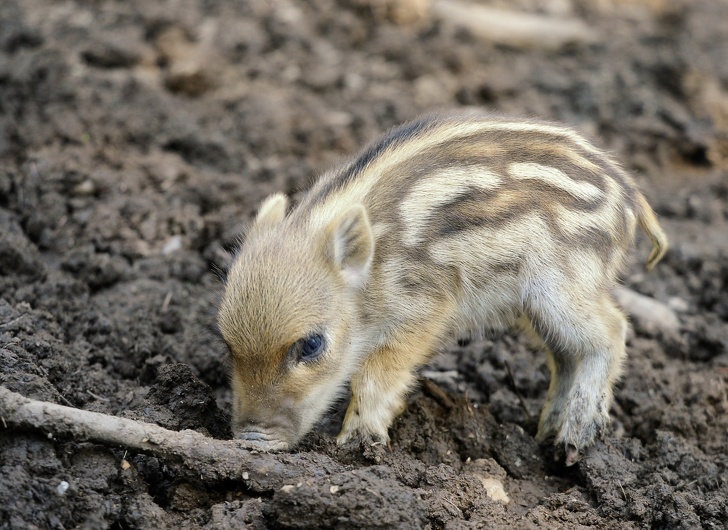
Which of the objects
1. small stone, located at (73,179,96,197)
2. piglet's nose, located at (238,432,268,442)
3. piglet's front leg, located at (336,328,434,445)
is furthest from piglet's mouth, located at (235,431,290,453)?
small stone, located at (73,179,96,197)

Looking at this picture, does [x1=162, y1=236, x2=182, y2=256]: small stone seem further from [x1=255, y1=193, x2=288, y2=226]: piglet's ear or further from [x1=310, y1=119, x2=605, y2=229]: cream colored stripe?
[x1=310, y1=119, x2=605, y2=229]: cream colored stripe

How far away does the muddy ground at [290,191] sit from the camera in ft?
11.1

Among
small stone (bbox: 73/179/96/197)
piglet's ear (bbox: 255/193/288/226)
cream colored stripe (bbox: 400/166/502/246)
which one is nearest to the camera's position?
cream colored stripe (bbox: 400/166/502/246)

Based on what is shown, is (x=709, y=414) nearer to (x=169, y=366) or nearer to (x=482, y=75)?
(x=169, y=366)

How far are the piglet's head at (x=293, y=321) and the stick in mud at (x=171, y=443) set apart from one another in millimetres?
243

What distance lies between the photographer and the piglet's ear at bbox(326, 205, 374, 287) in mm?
3877

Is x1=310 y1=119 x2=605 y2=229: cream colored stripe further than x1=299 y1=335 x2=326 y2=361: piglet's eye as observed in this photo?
Yes

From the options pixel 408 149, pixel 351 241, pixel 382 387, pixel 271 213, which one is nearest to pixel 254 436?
pixel 382 387

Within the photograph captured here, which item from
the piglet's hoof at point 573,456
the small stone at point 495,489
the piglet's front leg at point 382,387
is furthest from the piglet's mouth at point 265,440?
the piglet's hoof at point 573,456

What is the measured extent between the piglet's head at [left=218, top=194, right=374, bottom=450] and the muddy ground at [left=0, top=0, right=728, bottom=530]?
220mm

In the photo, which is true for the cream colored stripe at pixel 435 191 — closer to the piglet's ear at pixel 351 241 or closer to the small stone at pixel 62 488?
the piglet's ear at pixel 351 241

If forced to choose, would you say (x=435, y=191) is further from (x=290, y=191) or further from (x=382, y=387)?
(x=290, y=191)

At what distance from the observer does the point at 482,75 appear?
765 cm

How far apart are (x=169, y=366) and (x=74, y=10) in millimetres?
4677
